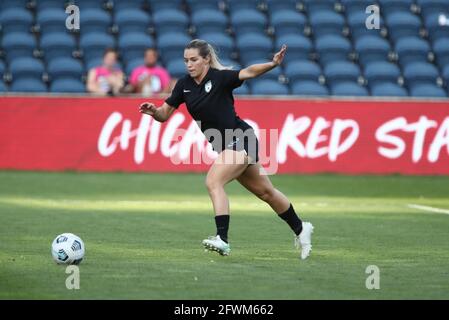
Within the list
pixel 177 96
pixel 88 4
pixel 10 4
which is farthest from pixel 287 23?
pixel 177 96

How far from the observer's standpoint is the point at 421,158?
23.2 metres

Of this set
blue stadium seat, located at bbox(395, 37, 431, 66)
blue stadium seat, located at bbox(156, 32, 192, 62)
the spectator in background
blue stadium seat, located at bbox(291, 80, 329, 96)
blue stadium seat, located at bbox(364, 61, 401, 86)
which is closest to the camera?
the spectator in background

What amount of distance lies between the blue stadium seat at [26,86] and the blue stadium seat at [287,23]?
5883 millimetres

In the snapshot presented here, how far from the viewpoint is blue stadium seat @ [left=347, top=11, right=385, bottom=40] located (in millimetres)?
27094

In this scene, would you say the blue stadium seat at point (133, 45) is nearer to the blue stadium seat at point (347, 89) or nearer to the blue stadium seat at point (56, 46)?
the blue stadium seat at point (56, 46)

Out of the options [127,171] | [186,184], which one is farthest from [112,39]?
[186,184]

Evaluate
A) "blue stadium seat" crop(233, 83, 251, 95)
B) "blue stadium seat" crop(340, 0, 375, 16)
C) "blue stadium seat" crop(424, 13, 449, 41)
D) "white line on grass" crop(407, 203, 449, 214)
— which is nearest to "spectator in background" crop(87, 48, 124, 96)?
"blue stadium seat" crop(233, 83, 251, 95)

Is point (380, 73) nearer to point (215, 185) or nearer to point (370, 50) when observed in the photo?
point (370, 50)

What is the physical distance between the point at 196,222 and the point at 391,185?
7198mm

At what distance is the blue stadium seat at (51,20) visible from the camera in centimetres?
2577

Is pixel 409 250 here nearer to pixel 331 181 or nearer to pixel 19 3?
pixel 331 181

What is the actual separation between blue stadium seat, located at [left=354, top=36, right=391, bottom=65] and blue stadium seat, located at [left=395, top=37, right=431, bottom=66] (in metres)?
0.31

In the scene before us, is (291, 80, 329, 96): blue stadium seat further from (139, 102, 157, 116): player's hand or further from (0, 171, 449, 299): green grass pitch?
(139, 102, 157, 116): player's hand
